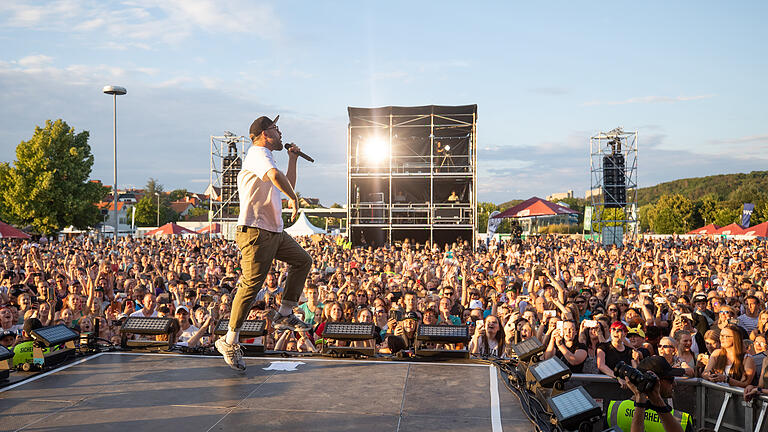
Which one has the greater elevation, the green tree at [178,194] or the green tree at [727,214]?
the green tree at [178,194]

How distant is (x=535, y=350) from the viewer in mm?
4473

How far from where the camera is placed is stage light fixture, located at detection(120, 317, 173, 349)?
529cm

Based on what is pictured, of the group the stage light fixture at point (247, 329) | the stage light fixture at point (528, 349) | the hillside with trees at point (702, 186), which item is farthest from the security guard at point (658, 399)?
the hillside with trees at point (702, 186)

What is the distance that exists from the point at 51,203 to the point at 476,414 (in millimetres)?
38937

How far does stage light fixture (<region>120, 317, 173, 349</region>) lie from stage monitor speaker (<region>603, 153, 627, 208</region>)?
1187 inches

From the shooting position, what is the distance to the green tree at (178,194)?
377 feet

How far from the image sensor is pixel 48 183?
34.1 metres

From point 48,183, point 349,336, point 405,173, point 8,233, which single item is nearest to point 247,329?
point 349,336

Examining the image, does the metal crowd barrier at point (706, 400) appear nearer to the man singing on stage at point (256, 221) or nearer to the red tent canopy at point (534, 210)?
the man singing on stage at point (256, 221)

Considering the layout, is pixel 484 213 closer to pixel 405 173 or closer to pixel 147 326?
pixel 405 173

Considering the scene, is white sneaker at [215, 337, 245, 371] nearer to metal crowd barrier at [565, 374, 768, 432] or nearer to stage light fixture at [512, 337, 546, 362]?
stage light fixture at [512, 337, 546, 362]

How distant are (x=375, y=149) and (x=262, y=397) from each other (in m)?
24.4

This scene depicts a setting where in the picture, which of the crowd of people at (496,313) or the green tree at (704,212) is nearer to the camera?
the crowd of people at (496,313)

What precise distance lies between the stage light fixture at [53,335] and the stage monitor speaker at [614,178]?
102ft
